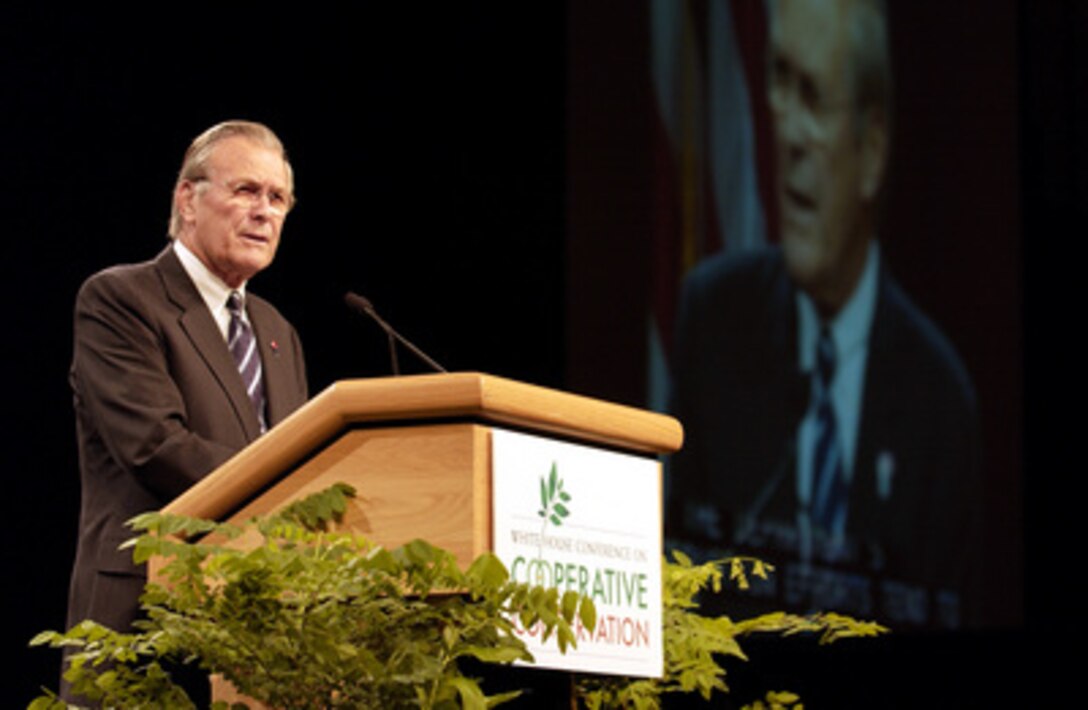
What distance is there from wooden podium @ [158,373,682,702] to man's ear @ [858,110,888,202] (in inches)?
131

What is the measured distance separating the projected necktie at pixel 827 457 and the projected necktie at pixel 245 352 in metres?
2.69

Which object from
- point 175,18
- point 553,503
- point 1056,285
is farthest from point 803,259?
point 553,503

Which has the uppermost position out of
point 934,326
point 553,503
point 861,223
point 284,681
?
point 861,223

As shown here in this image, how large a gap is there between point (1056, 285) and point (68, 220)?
3177mm

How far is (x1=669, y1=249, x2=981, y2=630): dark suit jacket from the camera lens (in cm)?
523

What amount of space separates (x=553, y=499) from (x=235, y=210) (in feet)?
3.74

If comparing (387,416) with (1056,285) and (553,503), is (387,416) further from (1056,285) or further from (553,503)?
(1056,285)

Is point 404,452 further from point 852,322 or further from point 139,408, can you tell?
point 852,322

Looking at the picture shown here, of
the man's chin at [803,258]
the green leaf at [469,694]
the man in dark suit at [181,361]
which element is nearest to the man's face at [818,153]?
the man's chin at [803,258]

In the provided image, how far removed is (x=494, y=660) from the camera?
199 cm

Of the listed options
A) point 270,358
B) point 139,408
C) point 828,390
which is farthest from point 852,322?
point 139,408

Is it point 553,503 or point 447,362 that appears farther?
point 447,362

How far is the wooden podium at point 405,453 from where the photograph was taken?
2.12m

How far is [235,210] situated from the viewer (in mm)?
3119
